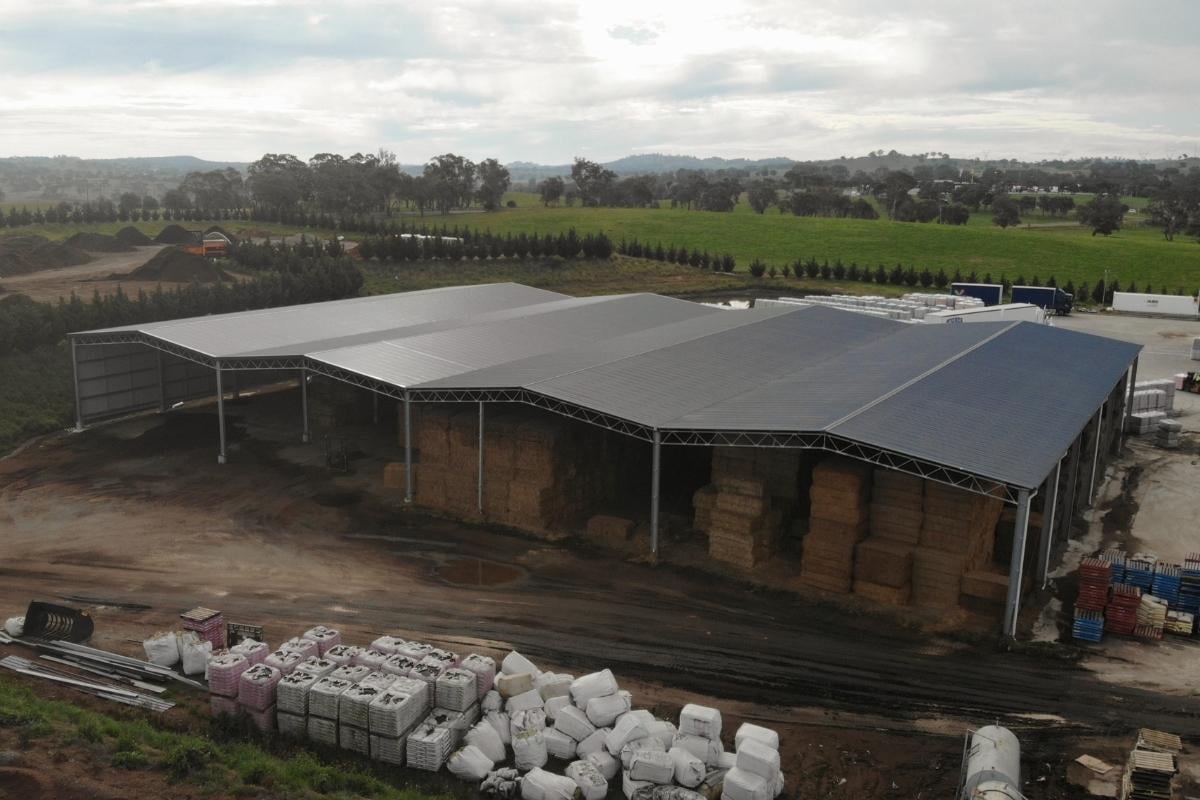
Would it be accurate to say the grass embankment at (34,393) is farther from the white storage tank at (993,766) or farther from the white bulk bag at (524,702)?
the white storage tank at (993,766)

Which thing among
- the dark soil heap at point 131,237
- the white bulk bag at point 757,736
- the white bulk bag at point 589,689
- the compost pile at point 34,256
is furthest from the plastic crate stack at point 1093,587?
the dark soil heap at point 131,237

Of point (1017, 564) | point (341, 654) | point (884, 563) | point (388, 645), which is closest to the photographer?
point (341, 654)

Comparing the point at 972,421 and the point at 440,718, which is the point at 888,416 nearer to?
the point at 972,421

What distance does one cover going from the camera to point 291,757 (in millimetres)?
15047

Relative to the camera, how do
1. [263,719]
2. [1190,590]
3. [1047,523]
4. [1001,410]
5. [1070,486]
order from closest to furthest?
1. [263,719]
2. [1190,590]
3. [1047,523]
4. [1001,410]
5. [1070,486]

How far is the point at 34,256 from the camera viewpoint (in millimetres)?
70438

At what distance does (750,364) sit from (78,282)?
171 ft

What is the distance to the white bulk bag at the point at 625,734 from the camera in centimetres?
1495

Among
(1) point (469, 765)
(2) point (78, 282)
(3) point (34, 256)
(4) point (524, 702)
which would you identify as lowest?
(1) point (469, 765)

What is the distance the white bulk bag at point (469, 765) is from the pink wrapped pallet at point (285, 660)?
11.3ft

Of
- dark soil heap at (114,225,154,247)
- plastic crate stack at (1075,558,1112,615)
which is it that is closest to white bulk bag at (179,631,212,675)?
plastic crate stack at (1075,558,1112,615)

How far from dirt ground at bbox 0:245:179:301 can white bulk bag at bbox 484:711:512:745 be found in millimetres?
48473

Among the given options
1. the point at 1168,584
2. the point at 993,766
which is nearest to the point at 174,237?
the point at 1168,584

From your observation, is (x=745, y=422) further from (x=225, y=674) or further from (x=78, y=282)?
(x=78, y=282)
